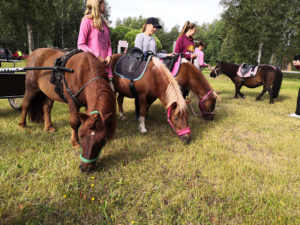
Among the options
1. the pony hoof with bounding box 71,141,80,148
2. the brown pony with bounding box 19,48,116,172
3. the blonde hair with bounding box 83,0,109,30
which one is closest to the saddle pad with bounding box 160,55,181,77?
the blonde hair with bounding box 83,0,109,30

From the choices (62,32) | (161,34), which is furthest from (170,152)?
(161,34)

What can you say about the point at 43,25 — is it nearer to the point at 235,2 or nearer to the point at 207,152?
the point at 235,2

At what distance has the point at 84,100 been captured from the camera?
9.60 ft

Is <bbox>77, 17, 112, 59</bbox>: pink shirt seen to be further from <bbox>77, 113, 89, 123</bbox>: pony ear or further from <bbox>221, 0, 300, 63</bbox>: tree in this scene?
<bbox>221, 0, 300, 63</bbox>: tree

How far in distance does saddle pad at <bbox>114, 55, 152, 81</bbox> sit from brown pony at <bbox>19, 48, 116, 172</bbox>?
1.26 meters

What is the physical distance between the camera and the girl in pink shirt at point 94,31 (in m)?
3.39

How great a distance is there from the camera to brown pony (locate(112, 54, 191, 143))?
140 inches

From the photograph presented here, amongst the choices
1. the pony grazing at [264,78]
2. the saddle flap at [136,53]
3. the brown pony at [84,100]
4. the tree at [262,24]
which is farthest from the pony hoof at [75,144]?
the tree at [262,24]

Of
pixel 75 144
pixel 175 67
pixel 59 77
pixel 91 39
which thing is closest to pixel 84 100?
pixel 59 77

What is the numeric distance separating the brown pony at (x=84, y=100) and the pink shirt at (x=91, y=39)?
1.43ft

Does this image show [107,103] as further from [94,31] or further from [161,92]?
[94,31]

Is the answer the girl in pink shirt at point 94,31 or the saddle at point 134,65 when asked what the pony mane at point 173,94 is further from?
the girl in pink shirt at point 94,31

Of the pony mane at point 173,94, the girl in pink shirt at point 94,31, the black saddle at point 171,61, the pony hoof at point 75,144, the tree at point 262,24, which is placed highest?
the tree at point 262,24

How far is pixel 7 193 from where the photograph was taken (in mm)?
2174
